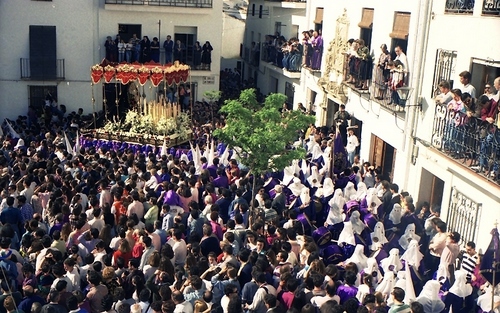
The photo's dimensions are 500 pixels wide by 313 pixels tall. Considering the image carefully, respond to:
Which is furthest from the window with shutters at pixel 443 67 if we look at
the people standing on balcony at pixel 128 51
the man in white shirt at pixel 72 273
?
the people standing on balcony at pixel 128 51

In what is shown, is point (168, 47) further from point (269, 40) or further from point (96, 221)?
point (96, 221)

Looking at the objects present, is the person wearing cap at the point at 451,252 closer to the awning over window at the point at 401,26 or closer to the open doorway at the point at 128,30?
the awning over window at the point at 401,26

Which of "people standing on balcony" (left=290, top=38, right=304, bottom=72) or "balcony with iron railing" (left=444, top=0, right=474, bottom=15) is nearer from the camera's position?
"balcony with iron railing" (left=444, top=0, right=474, bottom=15)

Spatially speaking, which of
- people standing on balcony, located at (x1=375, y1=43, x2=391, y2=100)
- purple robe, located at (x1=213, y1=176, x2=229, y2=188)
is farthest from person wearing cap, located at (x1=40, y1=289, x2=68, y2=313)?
people standing on balcony, located at (x1=375, y1=43, x2=391, y2=100)

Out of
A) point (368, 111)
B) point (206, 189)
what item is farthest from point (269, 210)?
point (368, 111)

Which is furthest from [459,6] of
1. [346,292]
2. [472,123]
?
[346,292]

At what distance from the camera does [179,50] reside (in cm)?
2644

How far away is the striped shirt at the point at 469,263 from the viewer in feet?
33.6

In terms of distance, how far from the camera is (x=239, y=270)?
9.38 meters

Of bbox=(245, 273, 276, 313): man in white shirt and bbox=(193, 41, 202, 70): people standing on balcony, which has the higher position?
bbox=(193, 41, 202, 70): people standing on balcony

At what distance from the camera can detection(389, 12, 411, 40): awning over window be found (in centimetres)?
1700

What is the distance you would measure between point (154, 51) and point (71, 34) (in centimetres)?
326

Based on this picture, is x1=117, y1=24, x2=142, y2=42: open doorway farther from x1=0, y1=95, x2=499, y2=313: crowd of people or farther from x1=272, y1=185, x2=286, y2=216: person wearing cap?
x1=272, y1=185, x2=286, y2=216: person wearing cap

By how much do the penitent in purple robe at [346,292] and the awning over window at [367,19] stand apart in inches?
497
